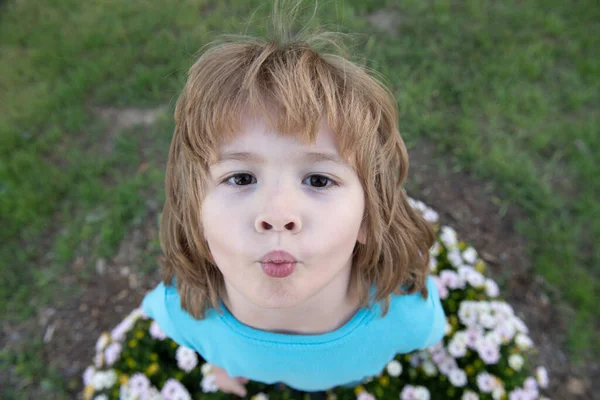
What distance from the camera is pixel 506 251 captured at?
2.80 meters

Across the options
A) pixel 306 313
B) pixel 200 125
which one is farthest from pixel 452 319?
pixel 200 125

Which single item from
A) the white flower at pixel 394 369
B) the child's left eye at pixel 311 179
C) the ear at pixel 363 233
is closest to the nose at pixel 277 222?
the child's left eye at pixel 311 179

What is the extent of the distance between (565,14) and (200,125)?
13.0ft

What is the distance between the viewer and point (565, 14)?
3898 mm

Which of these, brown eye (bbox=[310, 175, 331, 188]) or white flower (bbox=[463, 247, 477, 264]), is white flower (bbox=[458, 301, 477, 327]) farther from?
brown eye (bbox=[310, 175, 331, 188])

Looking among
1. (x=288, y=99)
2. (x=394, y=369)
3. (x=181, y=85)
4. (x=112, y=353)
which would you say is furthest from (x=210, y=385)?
(x=181, y=85)

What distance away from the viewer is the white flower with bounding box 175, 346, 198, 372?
2221 mm

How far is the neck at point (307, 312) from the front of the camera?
144cm

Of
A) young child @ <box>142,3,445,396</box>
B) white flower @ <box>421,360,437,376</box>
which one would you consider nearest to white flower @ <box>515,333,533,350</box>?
A: white flower @ <box>421,360,437,376</box>

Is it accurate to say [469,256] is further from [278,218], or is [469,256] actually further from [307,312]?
[278,218]

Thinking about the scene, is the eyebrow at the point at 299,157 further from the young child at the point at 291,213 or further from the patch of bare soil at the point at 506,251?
the patch of bare soil at the point at 506,251

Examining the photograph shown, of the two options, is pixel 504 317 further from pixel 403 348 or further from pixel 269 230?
pixel 269 230

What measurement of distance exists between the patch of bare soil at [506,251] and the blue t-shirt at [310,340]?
117 cm

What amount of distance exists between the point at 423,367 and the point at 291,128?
163cm
